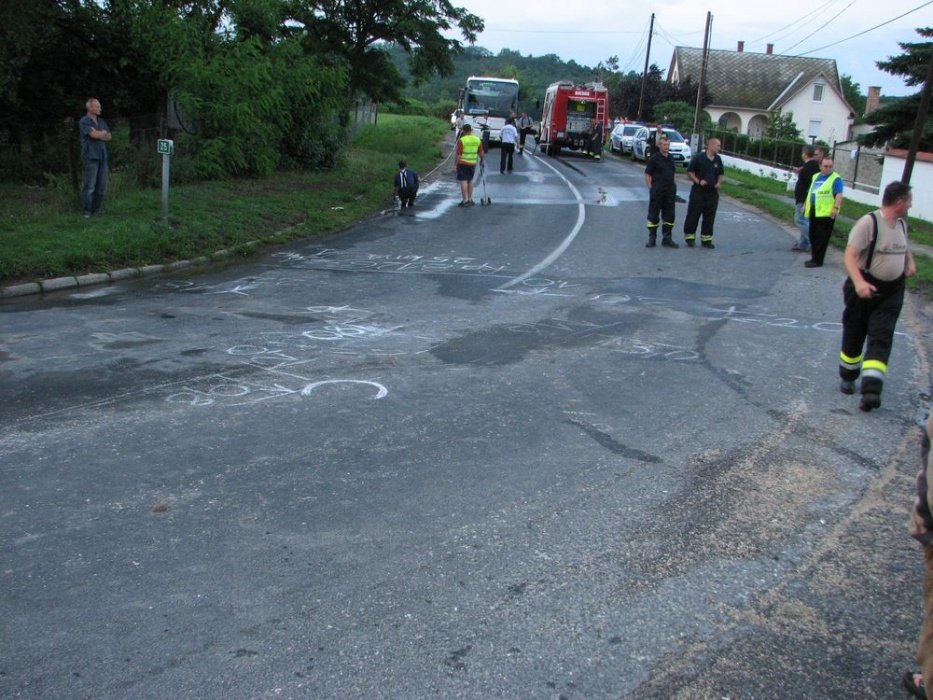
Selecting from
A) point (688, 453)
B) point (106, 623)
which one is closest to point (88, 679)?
point (106, 623)

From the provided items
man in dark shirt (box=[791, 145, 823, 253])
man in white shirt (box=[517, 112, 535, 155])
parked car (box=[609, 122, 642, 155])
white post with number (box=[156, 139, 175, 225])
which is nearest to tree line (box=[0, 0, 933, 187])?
white post with number (box=[156, 139, 175, 225])

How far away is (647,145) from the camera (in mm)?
37281

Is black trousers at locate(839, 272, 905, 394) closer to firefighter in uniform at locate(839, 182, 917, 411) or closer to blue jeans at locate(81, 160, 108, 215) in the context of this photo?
firefighter in uniform at locate(839, 182, 917, 411)

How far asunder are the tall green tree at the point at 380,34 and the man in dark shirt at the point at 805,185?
26.7 m

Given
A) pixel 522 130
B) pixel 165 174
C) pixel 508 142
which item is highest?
pixel 522 130

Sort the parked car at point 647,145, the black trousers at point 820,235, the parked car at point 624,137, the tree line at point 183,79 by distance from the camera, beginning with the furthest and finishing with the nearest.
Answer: the parked car at point 624,137 → the parked car at point 647,145 → the tree line at point 183,79 → the black trousers at point 820,235

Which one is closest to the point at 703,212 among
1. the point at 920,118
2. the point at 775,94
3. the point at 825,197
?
the point at 825,197

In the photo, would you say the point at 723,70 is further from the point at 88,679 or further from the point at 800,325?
the point at 88,679

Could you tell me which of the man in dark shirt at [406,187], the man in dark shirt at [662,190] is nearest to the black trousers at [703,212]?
the man in dark shirt at [662,190]

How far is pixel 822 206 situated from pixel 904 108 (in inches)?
888

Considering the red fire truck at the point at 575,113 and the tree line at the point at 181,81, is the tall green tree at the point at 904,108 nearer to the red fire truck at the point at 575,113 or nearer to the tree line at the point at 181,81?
the tree line at the point at 181,81

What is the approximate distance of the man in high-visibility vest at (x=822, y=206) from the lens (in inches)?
517

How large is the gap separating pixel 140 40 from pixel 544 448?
19212 mm

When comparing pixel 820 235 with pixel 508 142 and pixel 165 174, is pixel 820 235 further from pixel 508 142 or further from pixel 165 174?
pixel 508 142
